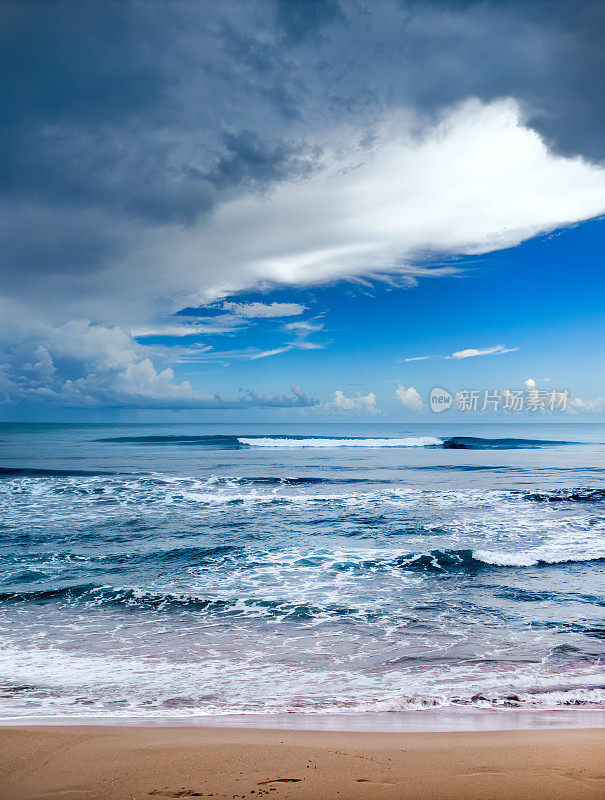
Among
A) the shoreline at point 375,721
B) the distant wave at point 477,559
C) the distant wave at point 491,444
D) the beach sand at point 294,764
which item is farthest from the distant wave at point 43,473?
the distant wave at point 491,444

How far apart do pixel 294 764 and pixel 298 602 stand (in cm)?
443

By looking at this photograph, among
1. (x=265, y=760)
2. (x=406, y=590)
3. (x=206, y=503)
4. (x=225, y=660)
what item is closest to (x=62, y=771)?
(x=265, y=760)

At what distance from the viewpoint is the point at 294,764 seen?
3.33 metres

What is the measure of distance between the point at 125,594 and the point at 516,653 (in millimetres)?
5995

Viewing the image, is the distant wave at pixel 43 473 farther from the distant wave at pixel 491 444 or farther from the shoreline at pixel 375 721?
the distant wave at pixel 491 444

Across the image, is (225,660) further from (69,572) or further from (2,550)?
(2,550)

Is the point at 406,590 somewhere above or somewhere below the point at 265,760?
below

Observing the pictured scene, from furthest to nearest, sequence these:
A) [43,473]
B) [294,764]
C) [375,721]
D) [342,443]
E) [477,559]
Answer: [342,443] < [43,473] < [477,559] < [375,721] < [294,764]

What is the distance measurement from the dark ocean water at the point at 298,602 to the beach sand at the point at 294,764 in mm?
662

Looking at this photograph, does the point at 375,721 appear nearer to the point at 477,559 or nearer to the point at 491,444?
the point at 477,559

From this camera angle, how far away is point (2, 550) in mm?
10625

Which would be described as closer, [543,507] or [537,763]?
[537,763]

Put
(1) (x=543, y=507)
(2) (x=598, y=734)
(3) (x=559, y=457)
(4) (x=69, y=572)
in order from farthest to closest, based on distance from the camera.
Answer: (3) (x=559, y=457) → (1) (x=543, y=507) → (4) (x=69, y=572) → (2) (x=598, y=734)

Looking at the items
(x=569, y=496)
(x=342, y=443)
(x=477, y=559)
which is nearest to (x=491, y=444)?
(x=342, y=443)
